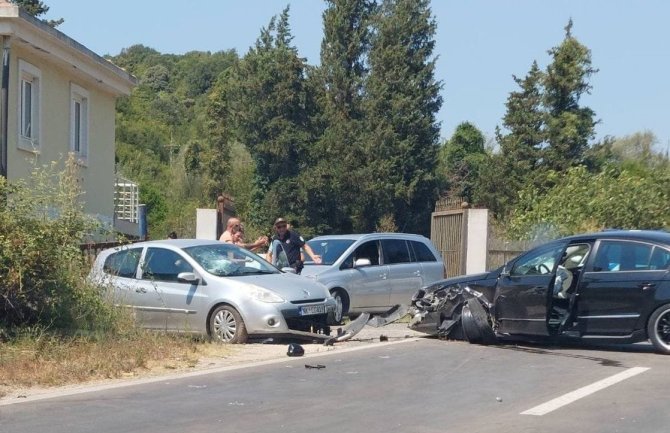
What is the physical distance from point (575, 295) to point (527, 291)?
0.64 meters

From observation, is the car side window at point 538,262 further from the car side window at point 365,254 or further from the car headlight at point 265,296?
the car side window at point 365,254

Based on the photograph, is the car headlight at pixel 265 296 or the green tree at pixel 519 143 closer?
the car headlight at pixel 265 296

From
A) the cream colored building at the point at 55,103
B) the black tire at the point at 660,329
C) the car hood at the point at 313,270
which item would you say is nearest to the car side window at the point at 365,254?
the car hood at the point at 313,270

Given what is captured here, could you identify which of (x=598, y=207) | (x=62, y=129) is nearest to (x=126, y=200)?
(x=62, y=129)

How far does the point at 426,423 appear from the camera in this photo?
28.7ft

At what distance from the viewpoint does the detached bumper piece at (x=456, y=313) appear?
569 inches

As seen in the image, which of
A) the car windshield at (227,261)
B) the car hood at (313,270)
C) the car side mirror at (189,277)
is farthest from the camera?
the car hood at (313,270)

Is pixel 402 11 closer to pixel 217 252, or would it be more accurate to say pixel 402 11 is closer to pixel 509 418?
pixel 217 252

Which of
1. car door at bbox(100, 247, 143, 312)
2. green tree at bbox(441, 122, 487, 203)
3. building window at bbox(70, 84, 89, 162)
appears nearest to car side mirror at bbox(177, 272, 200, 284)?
car door at bbox(100, 247, 143, 312)

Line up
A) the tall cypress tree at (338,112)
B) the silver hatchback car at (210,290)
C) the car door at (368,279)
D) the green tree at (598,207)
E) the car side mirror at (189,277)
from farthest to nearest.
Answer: the tall cypress tree at (338,112), the green tree at (598,207), the car door at (368,279), the car side mirror at (189,277), the silver hatchback car at (210,290)

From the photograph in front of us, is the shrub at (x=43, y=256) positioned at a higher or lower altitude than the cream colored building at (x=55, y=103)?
lower

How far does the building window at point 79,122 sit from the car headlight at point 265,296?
33.9 feet

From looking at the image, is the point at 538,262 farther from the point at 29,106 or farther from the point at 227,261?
the point at 29,106

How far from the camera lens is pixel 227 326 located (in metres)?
14.3
